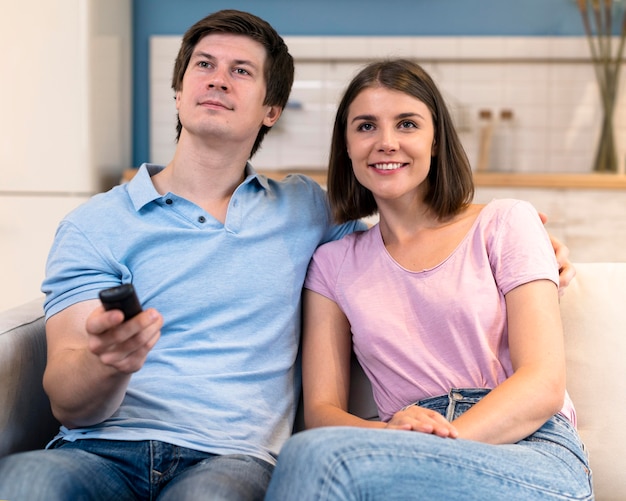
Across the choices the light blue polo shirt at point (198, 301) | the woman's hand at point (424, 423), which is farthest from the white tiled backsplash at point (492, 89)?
the woman's hand at point (424, 423)

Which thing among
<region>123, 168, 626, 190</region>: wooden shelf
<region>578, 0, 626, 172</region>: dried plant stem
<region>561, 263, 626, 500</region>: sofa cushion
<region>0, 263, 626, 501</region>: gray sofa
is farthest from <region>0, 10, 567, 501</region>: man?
<region>578, 0, 626, 172</region>: dried plant stem

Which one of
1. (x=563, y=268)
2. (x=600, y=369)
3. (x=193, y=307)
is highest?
(x=563, y=268)

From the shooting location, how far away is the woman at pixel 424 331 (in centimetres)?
118

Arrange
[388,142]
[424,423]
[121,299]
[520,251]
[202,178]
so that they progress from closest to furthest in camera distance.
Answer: [121,299]
[424,423]
[520,251]
[388,142]
[202,178]

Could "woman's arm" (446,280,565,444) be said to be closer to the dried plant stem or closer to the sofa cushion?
the sofa cushion

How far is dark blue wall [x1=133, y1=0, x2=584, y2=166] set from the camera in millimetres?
4160

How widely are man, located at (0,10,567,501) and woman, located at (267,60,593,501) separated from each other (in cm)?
9

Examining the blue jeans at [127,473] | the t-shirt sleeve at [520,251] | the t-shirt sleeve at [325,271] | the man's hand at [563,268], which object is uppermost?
the t-shirt sleeve at [520,251]

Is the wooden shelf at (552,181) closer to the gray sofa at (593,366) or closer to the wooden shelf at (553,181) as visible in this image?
the wooden shelf at (553,181)

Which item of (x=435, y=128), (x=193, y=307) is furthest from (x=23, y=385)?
(x=435, y=128)

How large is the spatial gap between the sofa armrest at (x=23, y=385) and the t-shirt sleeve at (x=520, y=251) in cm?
90

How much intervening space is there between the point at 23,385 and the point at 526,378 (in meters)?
0.92

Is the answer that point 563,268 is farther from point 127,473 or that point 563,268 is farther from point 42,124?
point 42,124

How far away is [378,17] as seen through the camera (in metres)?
4.20
